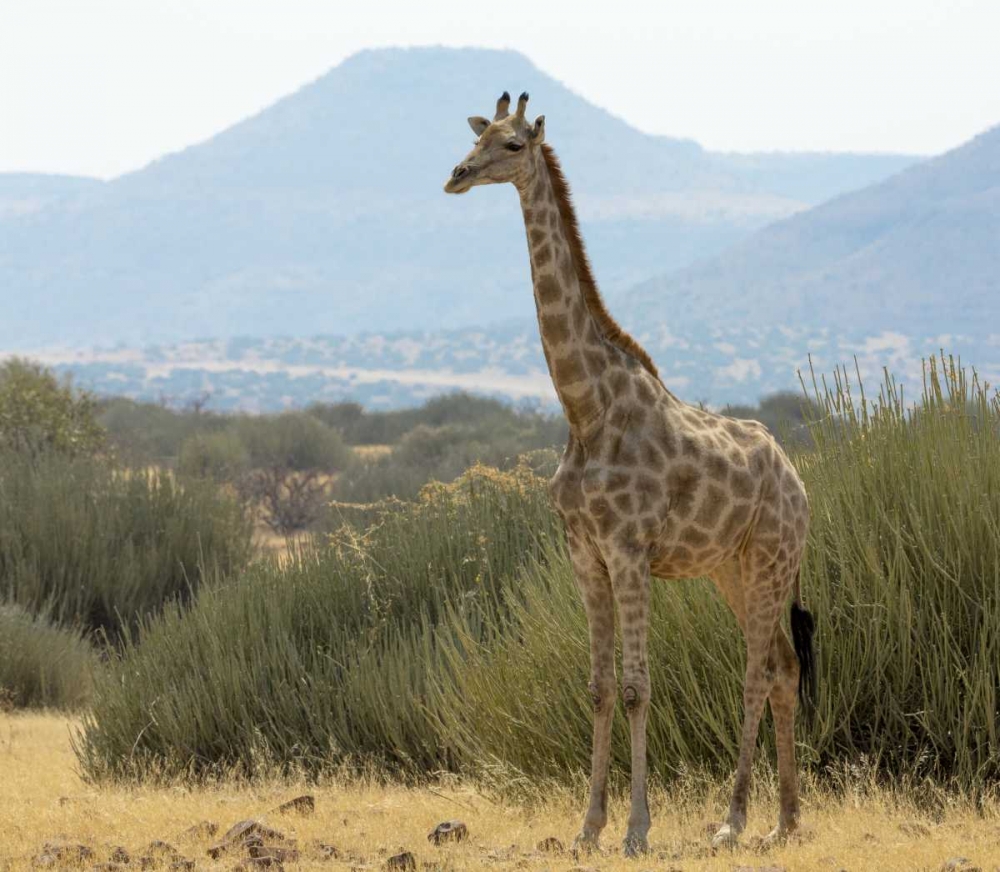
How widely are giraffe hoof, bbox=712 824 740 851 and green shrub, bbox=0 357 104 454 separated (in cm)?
1736

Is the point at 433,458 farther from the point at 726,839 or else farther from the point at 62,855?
the point at 726,839

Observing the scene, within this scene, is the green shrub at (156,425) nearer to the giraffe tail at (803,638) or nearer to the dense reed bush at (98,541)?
the dense reed bush at (98,541)

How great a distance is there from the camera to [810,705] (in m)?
7.52

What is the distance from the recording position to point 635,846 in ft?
19.5

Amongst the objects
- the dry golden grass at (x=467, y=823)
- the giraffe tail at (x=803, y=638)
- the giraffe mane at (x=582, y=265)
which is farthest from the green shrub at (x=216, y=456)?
the giraffe mane at (x=582, y=265)

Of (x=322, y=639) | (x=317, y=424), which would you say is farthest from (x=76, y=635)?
(x=317, y=424)

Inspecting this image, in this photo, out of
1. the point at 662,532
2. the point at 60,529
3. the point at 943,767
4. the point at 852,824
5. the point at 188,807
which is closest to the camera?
the point at 662,532

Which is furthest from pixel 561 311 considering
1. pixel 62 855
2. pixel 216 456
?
pixel 216 456

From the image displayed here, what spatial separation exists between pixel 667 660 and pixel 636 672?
1970mm

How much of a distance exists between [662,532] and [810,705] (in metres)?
2.03

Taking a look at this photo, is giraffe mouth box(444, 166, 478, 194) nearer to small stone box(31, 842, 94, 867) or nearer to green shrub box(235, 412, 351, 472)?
small stone box(31, 842, 94, 867)

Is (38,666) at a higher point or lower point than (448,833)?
lower

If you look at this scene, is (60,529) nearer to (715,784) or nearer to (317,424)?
(715,784)

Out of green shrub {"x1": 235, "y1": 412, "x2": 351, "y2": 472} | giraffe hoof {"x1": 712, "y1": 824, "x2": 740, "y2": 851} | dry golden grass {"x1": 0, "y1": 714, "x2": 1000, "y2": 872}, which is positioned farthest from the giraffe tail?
green shrub {"x1": 235, "y1": 412, "x2": 351, "y2": 472}
